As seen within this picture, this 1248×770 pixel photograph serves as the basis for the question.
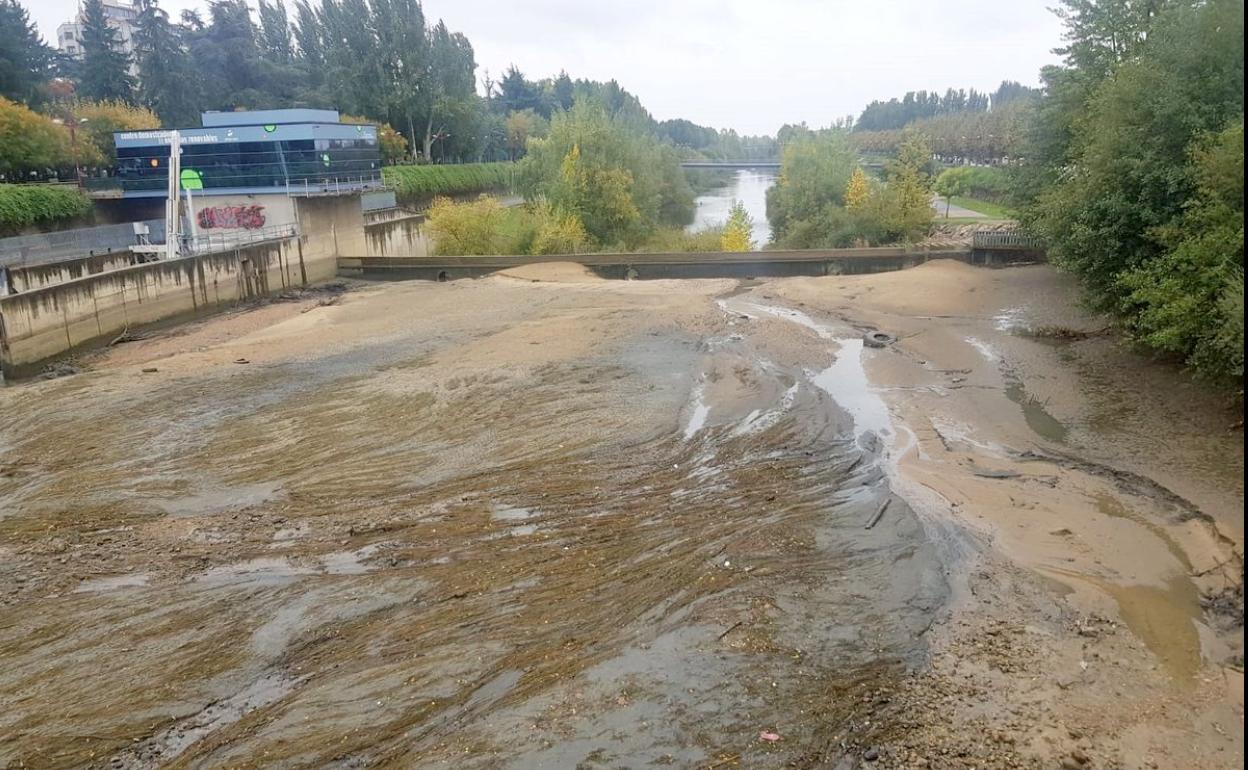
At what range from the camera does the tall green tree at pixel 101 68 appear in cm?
6794

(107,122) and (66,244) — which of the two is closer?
(66,244)

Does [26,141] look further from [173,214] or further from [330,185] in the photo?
[173,214]

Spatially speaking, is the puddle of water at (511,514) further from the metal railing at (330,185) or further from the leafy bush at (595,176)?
the metal railing at (330,185)

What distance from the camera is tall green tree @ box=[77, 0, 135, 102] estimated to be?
2675 inches

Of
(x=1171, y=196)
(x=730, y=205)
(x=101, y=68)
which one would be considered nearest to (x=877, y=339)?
(x=1171, y=196)

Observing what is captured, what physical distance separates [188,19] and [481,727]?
4324 inches

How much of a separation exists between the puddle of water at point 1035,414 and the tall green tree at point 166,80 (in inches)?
2652

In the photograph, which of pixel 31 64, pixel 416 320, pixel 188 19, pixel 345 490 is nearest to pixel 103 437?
pixel 345 490

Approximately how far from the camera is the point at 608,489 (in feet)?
45.5

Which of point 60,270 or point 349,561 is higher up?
point 60,270

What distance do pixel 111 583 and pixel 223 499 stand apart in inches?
117

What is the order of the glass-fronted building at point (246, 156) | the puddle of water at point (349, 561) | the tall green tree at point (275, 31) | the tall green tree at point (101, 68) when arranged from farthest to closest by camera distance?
1. the tall green tree at point (275, 31)
2. the tall green tree at point (101, 68)
3. the glass-fronted building at point (246, 156)
4. the puddle of water at point (349, 561)

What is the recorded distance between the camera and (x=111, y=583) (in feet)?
37.6

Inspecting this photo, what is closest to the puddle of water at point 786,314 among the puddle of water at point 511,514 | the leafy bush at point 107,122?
the puddle of water at point 511,514
